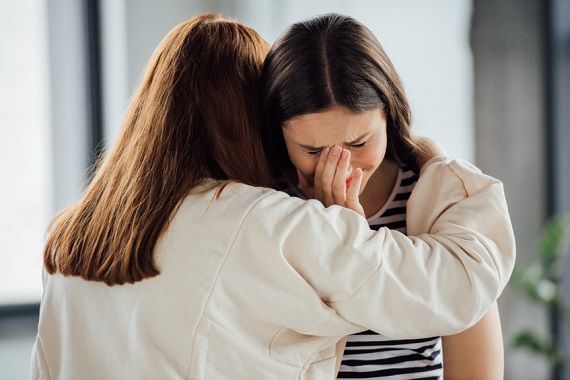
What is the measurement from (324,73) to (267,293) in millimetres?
341

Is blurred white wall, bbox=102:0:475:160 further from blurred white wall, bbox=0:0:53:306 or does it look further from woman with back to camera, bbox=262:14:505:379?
woman with back to camera, bbox=262:14:505:379

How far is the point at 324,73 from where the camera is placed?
108cm

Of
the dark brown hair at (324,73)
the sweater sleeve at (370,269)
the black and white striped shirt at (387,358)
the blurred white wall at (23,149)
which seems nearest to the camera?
the sweater sleeve at (370,269)

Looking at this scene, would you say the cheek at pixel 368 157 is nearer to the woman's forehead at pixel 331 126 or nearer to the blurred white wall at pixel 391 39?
the woman's forehead at pixel 331 126

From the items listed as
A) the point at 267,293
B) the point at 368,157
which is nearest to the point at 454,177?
the point at 368,157

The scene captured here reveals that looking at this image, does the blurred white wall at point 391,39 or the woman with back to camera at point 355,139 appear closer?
the woman with back to camera at point 355,139

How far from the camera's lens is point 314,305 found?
96 cm

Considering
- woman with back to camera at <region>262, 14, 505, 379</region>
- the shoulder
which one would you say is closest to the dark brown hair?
woman with back to camera at <region>262, 14, 505, 379</region>

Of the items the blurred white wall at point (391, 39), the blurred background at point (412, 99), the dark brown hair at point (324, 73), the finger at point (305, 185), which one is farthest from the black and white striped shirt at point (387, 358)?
the blurred white wall at point (391, 39)

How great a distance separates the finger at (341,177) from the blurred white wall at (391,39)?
6.28 feet

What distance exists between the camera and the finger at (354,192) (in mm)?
1104

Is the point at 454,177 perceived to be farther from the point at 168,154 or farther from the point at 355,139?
the point at 168,154

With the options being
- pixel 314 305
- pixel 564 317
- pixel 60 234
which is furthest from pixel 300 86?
pixel 564 317

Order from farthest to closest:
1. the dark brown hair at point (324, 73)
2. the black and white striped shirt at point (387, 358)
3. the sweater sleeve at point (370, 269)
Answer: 1. the black and white striped shirt at point (387, 358)
2. the dark brown hair at point (324, 73)
3. the sweater sleeve at point (370, 269)
